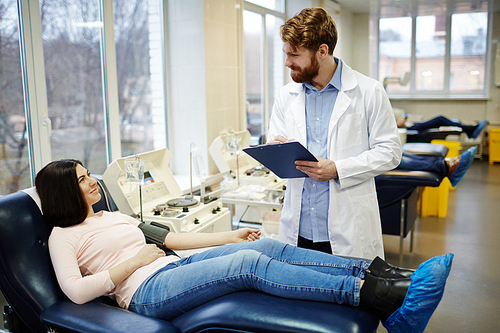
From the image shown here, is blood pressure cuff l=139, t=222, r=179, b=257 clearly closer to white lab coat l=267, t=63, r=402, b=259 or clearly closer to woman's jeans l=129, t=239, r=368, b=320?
woman's jeans l=129, t=239, r=368, b=320

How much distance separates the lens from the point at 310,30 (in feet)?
5.00

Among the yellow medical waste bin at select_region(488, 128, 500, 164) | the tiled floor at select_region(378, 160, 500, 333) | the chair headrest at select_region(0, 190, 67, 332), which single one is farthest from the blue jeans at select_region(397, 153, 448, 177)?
the yellow medical waste bin at select_region(488, 128, 500, 164)

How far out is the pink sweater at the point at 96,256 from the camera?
1438 mm

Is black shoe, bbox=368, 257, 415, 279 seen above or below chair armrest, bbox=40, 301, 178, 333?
above

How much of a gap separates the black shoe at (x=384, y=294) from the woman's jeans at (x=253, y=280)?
0.11 feet

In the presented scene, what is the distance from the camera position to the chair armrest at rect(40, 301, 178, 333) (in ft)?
4.09

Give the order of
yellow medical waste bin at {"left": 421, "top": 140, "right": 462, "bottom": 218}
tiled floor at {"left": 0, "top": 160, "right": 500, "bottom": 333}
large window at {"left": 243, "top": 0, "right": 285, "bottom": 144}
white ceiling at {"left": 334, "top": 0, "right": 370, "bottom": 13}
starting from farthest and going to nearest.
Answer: white ceiling at {"left": 334, "top": 0, "right": 370, "bottom": 13}, large window at {"left": 243, "top": 0, "right": 285, "bottom": 144}, yellow medical waste bin at {"left": 421, "top": 140, "right": 462, "bottom": 218}, tiled floor at {"left": 0, "top": 160, "right": 500, "bottom": 333}

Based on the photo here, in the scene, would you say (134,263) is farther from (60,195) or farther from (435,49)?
(435,49)

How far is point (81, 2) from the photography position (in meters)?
2.88

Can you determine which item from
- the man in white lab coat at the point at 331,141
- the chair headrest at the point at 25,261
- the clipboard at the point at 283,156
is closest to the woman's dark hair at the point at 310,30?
the man in white lab coat at the point at 331,141

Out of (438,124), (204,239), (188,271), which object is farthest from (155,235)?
(438,124)

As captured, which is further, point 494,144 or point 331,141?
point 494,144

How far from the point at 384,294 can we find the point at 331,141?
61cm

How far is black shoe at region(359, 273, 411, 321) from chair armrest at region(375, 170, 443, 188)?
1.89 m
